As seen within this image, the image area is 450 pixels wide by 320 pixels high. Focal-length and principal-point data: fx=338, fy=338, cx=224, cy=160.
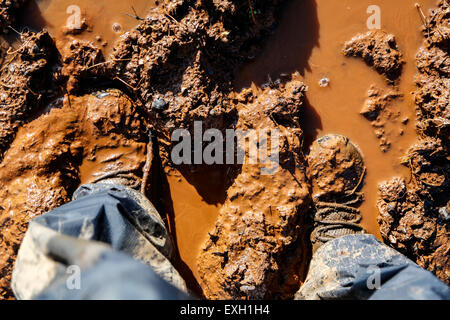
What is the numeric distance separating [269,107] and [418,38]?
150cm

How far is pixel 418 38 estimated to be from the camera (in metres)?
3.07

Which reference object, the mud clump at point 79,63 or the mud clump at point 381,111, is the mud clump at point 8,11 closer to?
the mud clump at point 79,63

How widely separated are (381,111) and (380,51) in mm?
Answer: 541

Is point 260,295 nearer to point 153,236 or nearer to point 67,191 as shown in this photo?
point 153,236

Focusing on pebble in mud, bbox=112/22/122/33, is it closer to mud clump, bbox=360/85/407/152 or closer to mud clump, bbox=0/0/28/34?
mud clump, bbox=0/0/28/34

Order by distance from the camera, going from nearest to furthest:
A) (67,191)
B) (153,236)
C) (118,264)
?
(118,264) < (153,236) < (67,191)

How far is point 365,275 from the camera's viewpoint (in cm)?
217

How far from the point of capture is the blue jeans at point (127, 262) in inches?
59.9

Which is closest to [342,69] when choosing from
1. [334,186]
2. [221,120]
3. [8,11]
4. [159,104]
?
[334,186]

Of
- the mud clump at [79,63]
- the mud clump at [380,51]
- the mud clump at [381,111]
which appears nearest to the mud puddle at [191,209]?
the mud clump at [79,63]

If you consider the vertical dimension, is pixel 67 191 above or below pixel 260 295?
above

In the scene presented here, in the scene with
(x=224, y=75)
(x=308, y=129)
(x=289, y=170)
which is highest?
(x=224, y=75)

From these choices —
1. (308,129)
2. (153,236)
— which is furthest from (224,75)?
(153,236)

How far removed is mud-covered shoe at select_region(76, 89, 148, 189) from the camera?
314 centimetres
